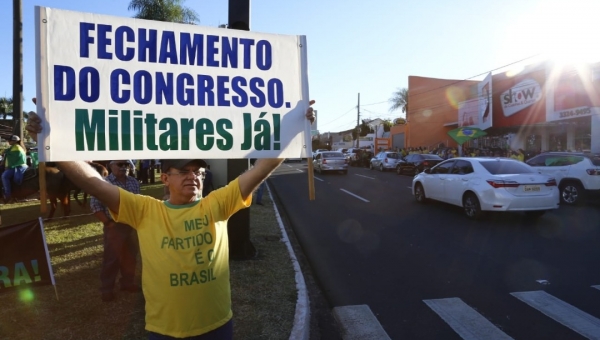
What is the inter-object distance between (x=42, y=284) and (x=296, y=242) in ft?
15.5

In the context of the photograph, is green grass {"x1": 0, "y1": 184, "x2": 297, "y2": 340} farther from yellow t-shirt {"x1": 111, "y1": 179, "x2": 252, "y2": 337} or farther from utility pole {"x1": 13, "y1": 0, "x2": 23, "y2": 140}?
utility pole {"x1": 13, "y1": 0, "x2": 23, "y2": 140}

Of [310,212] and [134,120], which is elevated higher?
[134,120]

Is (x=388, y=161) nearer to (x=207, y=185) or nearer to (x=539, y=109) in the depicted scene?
(x=539, y=109)

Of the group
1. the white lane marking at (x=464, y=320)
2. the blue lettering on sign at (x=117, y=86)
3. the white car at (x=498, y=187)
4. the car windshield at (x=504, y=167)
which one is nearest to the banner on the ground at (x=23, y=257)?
the blue lettering on sign at (x=117, y=86)

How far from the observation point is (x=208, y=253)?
255 cm

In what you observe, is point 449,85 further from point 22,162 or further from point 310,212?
point 22,162

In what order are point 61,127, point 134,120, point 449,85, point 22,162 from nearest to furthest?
point 61,127
point 134,120
point 22,162
point 449,85

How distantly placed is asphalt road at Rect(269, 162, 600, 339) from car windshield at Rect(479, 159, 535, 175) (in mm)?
1183

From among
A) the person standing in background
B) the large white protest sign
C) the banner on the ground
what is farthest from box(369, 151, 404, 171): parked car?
the large white protest sign

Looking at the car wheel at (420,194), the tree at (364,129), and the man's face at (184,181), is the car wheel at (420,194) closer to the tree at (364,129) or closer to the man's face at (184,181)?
the man's face at (184,181)

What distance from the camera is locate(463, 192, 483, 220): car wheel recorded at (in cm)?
1067

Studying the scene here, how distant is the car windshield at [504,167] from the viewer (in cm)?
1066

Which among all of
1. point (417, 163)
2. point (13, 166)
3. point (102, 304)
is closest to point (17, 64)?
point (13, 166)

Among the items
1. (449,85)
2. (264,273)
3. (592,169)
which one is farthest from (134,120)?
(449,85)
